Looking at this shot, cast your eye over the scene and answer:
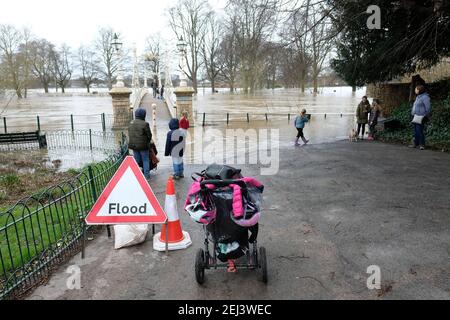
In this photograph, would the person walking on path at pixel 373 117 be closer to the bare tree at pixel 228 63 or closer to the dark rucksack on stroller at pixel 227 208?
the dark rucksack on stroller at pixel 227 208

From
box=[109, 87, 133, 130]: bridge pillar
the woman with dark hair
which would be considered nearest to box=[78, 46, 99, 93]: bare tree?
box=[109, 87, 133, 130]: bridge pillar

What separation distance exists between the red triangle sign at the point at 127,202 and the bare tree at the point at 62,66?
96.0 m

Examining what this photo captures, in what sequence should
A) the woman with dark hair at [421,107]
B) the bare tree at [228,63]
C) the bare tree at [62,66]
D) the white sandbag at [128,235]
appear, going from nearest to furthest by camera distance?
1. the white sandbag at [128,235]
2. the woman with dark hair at [421,107]
3. the bare tree at [228,63]
4. the bare tree at [62,66]

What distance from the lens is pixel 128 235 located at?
471 centimetres

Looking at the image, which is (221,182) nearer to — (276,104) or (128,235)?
(128,235)

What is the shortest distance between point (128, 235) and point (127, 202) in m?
0.66

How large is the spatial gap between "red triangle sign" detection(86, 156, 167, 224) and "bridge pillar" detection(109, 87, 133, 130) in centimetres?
1719

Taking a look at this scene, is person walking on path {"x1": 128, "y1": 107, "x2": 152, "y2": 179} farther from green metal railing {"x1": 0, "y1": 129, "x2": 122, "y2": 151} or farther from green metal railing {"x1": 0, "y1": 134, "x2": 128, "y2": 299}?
green metal railing {"x1": 0, "y1": 129, "x2": 122, "y2": 151}

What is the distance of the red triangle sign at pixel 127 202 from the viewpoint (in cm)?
427

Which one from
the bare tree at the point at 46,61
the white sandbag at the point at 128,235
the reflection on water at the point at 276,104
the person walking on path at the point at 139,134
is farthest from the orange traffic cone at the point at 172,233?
the bare tree at the point at 46,61

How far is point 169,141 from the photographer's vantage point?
782cm

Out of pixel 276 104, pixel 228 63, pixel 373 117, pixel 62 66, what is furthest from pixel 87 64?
pixel 373 117
